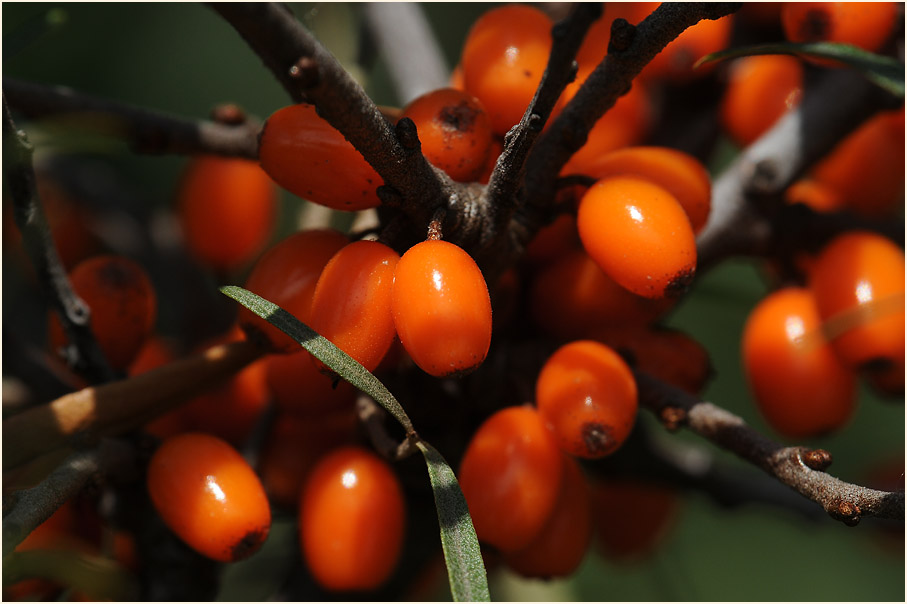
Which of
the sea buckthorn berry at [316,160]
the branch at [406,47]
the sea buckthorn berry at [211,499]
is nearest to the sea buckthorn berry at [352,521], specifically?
the sea buckthorn berry at [211,499]

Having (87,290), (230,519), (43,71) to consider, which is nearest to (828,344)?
(230,519)

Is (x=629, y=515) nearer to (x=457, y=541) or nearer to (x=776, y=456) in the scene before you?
(x=776, y=456)

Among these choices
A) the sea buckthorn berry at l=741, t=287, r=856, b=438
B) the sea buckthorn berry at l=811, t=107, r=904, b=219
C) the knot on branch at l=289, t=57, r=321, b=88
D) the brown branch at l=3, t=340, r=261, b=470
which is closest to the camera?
the knot on branch at l=289, t=57, r=321, b=88

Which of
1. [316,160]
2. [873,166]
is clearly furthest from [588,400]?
[873,166]

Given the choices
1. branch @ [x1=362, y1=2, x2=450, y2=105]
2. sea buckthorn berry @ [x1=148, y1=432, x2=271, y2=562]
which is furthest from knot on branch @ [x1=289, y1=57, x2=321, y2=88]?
branch @ [x1=362, y1=2, x2=450, y2=105]

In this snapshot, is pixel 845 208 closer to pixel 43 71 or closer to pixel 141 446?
pixel 141 446

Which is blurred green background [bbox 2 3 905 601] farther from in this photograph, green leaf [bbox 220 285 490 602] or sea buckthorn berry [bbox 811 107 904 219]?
green leaf [bbox 220 285 490 602]
